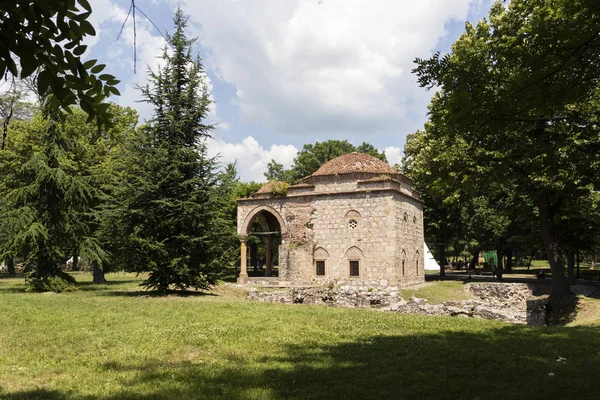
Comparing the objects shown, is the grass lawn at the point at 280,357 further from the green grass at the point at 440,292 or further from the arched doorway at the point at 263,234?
the arched doorway at the point at 263,234

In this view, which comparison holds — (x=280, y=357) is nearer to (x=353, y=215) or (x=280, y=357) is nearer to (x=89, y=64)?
(x=89, y=64)

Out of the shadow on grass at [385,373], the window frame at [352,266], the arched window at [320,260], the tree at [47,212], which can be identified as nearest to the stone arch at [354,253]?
the window frame at [352,266]

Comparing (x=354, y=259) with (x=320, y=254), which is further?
(x=320, y=254)

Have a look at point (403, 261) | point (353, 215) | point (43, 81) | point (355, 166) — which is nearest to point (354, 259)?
point (353, 215)

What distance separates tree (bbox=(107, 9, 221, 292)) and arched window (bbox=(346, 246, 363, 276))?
1140 cm

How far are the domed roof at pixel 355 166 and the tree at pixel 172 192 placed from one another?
40.1 feet

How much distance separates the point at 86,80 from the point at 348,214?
24566 millimetres

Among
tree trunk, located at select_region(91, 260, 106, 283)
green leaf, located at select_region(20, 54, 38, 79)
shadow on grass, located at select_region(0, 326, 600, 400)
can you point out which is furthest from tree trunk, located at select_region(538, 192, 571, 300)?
tree trunk, located at select_region(91, 260, 106, 283)

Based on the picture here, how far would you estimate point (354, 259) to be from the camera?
89.5 feet

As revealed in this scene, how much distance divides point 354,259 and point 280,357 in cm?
1969

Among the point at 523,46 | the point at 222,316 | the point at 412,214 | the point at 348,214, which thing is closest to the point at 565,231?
the point at 412,214

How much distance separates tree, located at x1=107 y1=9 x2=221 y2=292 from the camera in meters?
17.0

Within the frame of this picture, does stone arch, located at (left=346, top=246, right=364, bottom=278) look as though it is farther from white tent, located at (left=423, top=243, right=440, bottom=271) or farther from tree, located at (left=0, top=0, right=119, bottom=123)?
tree, located at (left=0, top=0, right=119, bottom=123)

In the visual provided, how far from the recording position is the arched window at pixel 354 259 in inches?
1070
